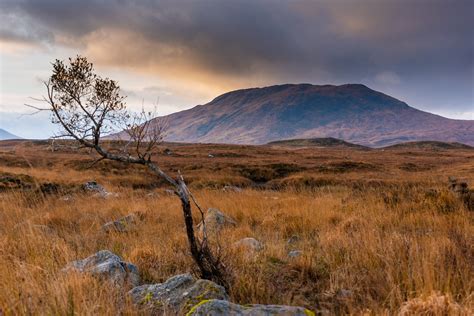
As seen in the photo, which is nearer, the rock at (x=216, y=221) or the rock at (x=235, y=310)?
the rock at (x=235, y=310)

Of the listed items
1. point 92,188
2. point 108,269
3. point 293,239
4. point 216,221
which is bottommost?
point 92,188

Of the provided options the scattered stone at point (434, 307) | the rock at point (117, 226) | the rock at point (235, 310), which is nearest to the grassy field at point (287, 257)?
the scattered stone at point (434, 307)

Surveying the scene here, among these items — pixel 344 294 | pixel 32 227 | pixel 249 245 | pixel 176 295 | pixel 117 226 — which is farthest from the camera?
pixel 117 226

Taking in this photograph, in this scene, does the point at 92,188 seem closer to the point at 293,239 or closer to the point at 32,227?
the point at 32,227

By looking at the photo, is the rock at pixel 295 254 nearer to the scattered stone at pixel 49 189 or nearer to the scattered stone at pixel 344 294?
the scattered stone at pixel 344 294

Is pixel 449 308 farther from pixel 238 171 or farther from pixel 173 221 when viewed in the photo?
pixel 238 171

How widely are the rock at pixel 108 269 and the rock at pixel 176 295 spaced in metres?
0.38

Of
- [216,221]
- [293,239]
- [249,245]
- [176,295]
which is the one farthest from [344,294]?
[216,221]

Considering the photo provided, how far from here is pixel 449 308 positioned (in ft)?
8.64

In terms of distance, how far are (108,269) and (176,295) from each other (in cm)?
104

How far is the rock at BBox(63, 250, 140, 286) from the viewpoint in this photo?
368cm

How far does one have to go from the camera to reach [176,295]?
3.29m

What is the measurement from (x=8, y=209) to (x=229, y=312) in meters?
8.21

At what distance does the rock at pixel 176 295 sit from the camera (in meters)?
3.09
